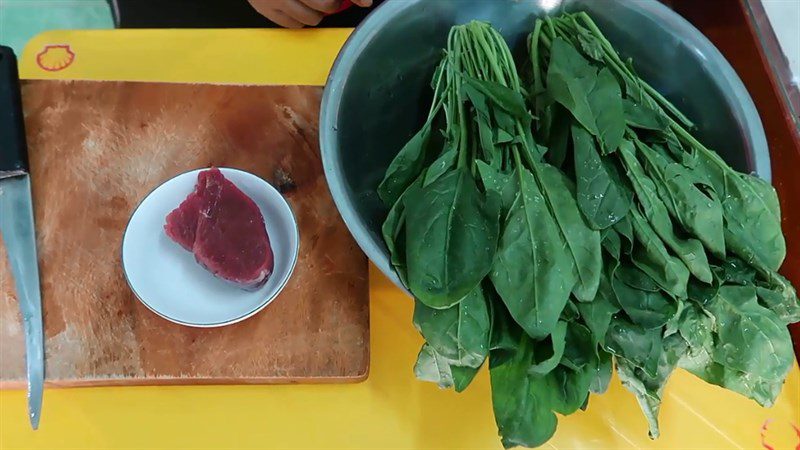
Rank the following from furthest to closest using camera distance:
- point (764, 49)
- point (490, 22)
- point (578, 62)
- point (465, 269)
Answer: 1. point (764, 49)
2. point (490, 22)
3. point (578, 62)
4. point (465, 269)

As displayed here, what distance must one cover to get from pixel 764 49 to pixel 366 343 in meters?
0.72

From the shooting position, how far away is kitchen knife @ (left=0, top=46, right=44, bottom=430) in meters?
0.69

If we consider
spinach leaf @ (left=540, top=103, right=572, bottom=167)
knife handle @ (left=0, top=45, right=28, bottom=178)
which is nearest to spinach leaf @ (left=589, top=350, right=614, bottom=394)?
spinach leaf @ (left=540, top=103, right=572, bottom=167)

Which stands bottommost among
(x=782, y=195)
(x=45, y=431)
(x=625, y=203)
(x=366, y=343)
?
(x=45, y=431)

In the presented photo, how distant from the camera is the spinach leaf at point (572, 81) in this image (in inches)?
22.9

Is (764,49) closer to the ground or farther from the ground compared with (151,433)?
farther from the ground

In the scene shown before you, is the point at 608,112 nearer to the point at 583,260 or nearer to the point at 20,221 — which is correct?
the point at 583,260

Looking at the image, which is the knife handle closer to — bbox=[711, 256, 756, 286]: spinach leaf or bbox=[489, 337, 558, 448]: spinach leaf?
bbox=[489, 337, 558, 448]: spinach leaf

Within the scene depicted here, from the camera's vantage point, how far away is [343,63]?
0.67m

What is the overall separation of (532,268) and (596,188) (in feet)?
0.35

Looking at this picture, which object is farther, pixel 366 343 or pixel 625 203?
pixel 366 343

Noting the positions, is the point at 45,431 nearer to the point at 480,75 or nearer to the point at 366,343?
the point at 366,343

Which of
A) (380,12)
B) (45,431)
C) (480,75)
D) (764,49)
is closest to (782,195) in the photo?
(764,49)

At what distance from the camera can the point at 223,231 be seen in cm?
71
